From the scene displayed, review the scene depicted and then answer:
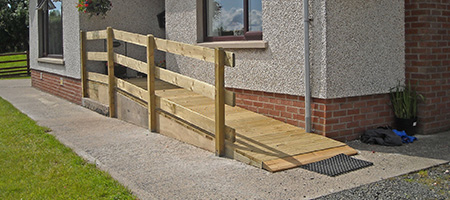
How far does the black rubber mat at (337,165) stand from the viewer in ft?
16.2

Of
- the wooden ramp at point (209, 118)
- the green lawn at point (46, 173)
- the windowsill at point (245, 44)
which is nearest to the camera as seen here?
the green lawn at point (46, 173)

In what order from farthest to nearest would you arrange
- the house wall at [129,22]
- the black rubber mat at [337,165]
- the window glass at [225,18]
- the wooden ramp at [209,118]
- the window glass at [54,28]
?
the window glass at [54,28] < the house wall at [129,22] < the window glass at [225,18] < the wooden ramp at [209,118] < the black rubber mat at [337,165]

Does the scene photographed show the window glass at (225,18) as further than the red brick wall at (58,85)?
No

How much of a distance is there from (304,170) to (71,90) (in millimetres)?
7380

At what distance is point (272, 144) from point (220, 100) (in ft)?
2.53

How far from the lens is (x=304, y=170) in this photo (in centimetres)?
504

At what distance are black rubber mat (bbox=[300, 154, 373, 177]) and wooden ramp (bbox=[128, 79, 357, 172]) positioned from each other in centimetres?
9

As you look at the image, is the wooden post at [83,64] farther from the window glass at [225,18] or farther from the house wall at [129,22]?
the window glass at [225,18]

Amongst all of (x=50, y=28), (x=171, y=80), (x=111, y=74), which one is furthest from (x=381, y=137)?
(x=50, y=28)

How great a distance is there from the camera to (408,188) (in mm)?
4445

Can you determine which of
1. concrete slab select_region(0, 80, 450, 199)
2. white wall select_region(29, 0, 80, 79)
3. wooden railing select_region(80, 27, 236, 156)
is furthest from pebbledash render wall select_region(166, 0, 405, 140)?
white wall select_region(29, 0, 80, 79)

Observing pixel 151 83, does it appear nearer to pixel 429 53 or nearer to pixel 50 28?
pixel 429 53

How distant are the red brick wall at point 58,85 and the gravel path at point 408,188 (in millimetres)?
7454

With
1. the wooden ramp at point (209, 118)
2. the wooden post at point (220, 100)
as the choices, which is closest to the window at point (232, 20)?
the wooden ramp at point (209, 118)
